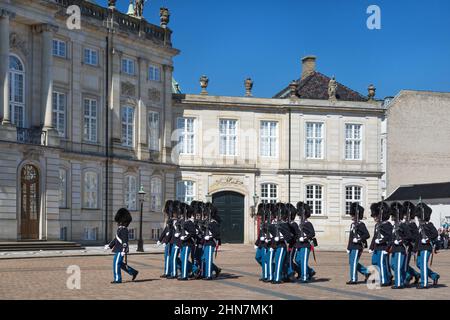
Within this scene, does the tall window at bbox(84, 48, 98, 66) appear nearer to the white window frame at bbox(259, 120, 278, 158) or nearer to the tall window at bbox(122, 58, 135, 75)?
the tall window at bbox(122, 58, 135, 75)

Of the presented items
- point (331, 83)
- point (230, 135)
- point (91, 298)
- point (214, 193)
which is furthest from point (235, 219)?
point (91, 298)

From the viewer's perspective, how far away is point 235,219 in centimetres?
4528

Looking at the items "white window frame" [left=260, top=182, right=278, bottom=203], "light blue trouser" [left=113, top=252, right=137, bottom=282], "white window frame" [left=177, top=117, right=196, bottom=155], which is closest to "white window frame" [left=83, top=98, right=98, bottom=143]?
"white window frame" [left=177, top=117, right=196, bottom=155]

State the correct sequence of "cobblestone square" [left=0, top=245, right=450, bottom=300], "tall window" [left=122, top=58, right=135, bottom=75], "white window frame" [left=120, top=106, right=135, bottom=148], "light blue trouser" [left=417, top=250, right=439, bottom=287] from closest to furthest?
"cobblestone square" [left=0, top=245, right=450, bottom=300] → "light blue trouser" [left=417, top=250, right=439, bottom=287] → "white window frame" [left=120, top=106, right=135, bottom=148] → "tall window" [left=122, top=58, right=135, bottom=75]

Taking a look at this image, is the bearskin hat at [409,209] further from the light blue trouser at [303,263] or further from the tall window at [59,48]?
the tall window at [59,48]

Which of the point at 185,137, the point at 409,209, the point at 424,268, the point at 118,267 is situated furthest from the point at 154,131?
the point at 424,268

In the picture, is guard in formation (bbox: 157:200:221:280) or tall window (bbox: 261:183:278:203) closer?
guard in formation (bbox: 157:200:221:280)

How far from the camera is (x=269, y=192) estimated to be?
152 ft

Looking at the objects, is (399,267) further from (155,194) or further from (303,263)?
(155,194)

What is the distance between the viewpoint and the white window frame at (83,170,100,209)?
3878cm

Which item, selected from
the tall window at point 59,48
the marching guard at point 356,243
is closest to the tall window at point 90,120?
the tall window at point 59,48

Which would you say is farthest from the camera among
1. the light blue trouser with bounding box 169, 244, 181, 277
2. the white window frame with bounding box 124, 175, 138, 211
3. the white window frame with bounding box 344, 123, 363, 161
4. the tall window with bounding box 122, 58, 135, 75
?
the white window frame with bounding box 344, 123, 363, 161

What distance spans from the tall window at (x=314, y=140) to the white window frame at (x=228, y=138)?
4315 millimetres

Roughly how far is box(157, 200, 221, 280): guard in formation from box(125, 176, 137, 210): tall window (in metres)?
20.1
